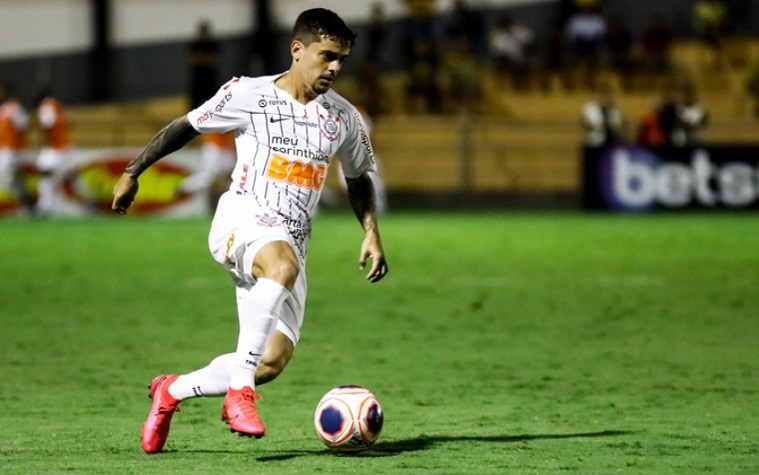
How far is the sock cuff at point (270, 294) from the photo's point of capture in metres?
5.69

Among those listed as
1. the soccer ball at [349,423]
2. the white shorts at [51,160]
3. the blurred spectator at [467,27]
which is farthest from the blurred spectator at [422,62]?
the soccer ball at [349,423]

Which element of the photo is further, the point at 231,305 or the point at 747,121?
the point at 747,121

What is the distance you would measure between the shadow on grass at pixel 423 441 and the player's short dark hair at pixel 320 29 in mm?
1824

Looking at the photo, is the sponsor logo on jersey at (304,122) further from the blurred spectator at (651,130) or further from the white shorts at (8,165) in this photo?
the blurred spectator at (651,130)

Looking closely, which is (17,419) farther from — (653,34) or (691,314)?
(653,34)

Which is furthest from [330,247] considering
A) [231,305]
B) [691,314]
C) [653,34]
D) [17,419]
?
[653,34]

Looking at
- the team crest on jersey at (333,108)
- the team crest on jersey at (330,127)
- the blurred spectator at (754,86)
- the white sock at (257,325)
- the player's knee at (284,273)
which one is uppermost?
the blurred spectator at (754,86)

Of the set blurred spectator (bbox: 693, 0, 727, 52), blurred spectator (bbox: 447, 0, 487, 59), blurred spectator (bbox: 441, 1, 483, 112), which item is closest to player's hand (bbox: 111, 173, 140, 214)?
blurred spectator (bbox: 441, 1, 483, 112)

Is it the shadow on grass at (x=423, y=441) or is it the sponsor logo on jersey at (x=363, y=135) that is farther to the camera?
the sponsor logo on jersey at (x=363, y=135)

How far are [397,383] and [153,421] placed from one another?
247 cm

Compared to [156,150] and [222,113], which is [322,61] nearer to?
[222,113]

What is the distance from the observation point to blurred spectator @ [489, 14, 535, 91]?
28250 millimetres

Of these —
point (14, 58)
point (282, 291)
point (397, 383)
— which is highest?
point (14, 58)

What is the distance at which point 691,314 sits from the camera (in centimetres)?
1131
